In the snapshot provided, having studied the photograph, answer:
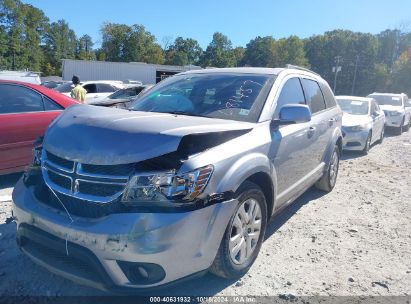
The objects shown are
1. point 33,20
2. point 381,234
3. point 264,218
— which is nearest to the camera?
point 264,218

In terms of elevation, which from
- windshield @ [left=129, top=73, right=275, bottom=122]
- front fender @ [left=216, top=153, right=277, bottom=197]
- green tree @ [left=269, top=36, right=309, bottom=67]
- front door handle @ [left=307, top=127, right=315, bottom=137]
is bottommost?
front fender @ [left=216, top=153, right=277, bottom=197]

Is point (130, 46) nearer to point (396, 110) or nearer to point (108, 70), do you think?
point (108, 70)

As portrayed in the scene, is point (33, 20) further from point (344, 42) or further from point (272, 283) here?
point (272, 283)

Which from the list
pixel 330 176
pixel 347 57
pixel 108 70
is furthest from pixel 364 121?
pixel 347 57

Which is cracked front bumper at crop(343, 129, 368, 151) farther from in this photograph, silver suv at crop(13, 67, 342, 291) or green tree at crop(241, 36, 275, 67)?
green tree at crop(241, 36, 275, 67)

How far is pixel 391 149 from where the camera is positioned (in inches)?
425

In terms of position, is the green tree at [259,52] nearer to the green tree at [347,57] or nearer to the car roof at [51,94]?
the green tree at [347,57]

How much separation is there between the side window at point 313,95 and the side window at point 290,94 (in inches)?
8.2

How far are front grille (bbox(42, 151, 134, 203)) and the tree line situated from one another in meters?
63.0

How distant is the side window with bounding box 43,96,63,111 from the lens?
5573 millimetres

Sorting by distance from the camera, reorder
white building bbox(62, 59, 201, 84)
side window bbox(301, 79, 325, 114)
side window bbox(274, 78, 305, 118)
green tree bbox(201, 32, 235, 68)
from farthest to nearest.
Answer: green tree bbox(201, 32, 235, 68)
white building bbox(62, 59, 201, 84)
side window bbox(301, 79, 325, 114)
side window bbox(274, 78, 305, 118)

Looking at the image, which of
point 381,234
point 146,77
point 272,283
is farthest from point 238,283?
point 146,77

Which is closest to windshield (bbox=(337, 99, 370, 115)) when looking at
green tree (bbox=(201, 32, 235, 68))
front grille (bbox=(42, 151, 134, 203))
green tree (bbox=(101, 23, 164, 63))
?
front grille (bbox=(42, 151, 134, 203))

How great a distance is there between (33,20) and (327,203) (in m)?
93.2
